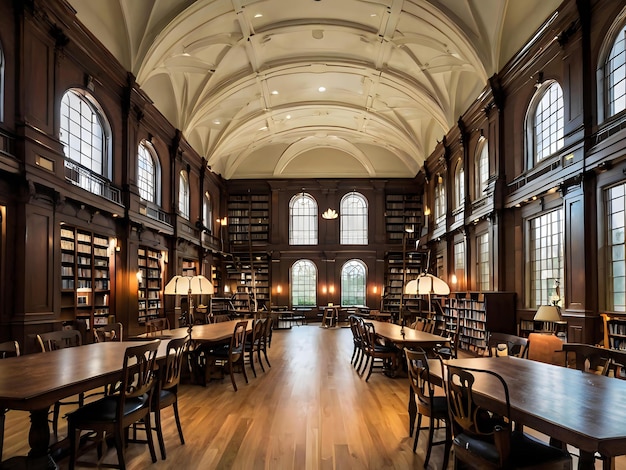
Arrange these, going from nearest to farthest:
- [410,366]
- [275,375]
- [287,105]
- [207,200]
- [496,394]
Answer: [496,394], [410,366], [275,375], [287,105], [207,200]

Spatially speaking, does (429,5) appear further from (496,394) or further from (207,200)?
(207,200)

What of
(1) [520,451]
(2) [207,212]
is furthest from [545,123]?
(2) [207,212]

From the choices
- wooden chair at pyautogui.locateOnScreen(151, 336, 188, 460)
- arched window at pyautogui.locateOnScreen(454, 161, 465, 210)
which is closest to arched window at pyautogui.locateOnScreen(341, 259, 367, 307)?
arched window at pyautogui.locateOnScreen(454, 161, 465, 210)

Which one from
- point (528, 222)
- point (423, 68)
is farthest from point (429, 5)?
point (528, 222)

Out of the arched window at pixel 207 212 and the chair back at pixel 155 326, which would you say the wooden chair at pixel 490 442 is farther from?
the arched window at pixel 207 212

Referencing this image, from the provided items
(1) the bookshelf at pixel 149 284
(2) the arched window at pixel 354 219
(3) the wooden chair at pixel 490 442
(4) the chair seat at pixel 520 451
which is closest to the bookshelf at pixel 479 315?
(3) the wooden chair at pixel 490 442

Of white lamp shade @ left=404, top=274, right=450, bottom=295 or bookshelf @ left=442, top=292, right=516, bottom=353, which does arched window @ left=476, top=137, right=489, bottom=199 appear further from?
white lamp shade @ left=404, top=274, right=450, bottom=295

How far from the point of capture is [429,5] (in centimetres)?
980

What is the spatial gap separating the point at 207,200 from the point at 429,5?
11043mm

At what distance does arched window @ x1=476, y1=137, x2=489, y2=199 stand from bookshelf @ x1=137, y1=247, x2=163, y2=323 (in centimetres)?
842

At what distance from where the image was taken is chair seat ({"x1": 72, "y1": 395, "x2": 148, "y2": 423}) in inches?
129

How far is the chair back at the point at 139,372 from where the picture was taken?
3227mm

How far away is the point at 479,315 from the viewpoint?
10242 millimetres

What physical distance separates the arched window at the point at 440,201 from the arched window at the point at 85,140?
34.1ft
